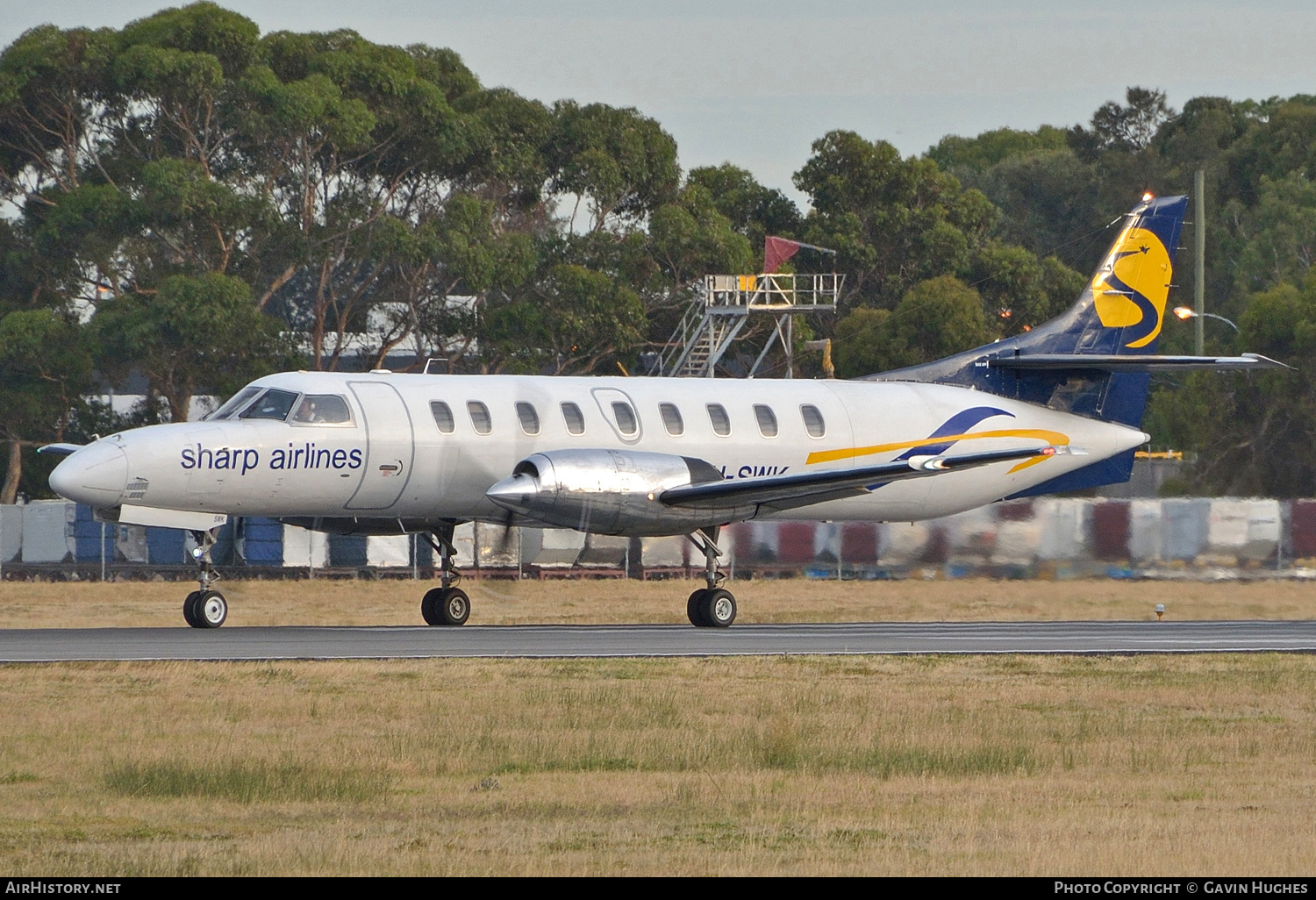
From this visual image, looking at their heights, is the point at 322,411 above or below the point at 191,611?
above

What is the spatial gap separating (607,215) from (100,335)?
1769 cm

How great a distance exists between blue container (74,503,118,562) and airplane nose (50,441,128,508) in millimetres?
21818

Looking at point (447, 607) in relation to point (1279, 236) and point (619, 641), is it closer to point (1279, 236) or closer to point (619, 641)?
point (619, 641)

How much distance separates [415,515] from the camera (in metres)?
25.1

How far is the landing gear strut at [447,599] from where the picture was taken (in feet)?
85.2

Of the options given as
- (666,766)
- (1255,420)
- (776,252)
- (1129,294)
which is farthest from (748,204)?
(666,766)

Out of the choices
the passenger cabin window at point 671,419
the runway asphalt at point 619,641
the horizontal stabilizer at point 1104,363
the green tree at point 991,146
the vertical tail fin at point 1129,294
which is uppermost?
the green tree at point 991,146

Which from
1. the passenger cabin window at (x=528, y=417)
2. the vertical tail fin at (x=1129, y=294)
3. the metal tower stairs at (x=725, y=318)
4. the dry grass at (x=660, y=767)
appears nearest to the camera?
the dry grass at (x=660, y=767)

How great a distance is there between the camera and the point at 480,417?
82.1 ft

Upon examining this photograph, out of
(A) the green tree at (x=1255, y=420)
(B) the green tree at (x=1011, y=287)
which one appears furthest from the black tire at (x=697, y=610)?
(B) the green tree at (x=1011, y=287)

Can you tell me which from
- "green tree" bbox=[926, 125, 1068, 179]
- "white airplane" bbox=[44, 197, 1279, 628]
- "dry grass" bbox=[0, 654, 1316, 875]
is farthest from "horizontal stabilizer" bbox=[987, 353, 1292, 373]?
"green tree" bbox=[926, 125, 1068, 179]

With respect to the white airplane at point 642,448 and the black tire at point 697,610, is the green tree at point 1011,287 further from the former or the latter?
the black tire at point 697,610

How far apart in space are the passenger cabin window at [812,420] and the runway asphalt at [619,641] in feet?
9.41

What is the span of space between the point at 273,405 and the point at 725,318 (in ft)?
108
